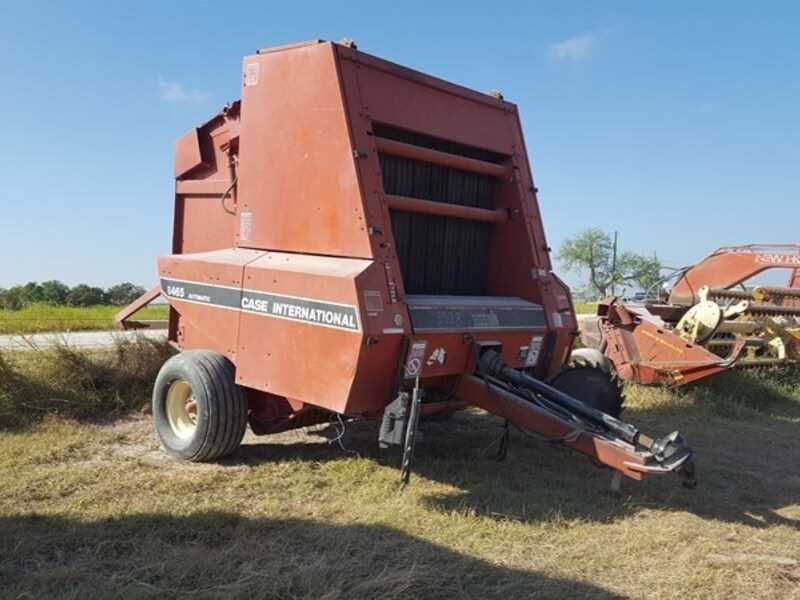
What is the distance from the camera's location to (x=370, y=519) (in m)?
4.10

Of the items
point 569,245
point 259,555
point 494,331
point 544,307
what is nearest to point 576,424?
point 494,331

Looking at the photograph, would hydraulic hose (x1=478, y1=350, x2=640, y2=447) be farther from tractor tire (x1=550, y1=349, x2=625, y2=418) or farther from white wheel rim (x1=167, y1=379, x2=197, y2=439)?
white wheel rim (x1=167, y1=379, x2=197, y2=439)

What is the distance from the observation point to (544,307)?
5.64m

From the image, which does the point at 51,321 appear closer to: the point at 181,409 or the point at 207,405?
the point at 181,409

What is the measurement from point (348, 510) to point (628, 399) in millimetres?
4664

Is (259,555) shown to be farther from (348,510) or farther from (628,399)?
(628,399)

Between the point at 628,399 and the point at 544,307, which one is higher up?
the point at 544,307

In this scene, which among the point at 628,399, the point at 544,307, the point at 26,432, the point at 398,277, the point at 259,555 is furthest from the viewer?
the point at 628,399

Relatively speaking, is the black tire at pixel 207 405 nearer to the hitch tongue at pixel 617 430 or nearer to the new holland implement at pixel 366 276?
the new holland implement at pixel 366 276

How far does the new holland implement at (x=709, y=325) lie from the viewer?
8.00 meters

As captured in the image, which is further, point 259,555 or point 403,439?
point 403,439

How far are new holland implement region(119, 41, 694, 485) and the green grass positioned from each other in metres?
0.34

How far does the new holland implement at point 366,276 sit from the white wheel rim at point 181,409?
0.02m

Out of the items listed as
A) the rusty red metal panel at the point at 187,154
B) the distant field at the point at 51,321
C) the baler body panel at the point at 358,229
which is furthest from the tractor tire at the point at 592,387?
the distant field at the point at 51,321
